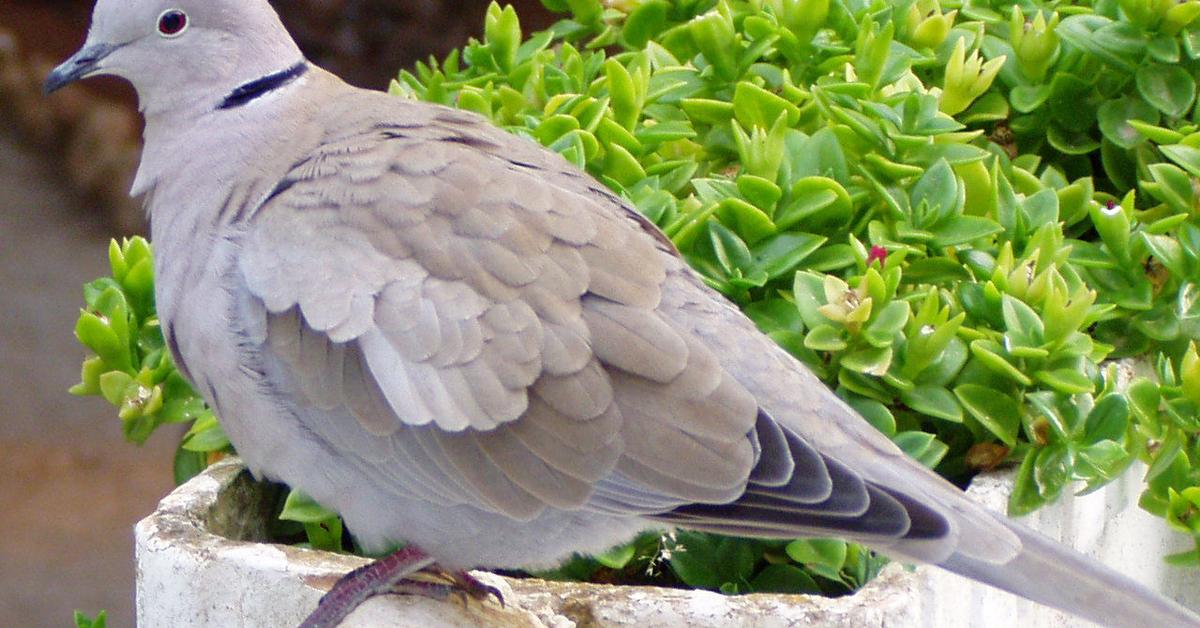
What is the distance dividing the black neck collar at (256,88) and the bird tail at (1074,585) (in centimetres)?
154

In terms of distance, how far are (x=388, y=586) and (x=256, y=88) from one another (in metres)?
1.00

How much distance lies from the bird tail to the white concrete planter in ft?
0.49

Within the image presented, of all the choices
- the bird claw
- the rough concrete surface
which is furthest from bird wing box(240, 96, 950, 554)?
the rough concrete surface

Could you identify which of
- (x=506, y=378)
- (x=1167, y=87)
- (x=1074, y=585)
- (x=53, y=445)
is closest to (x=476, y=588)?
(x=506, y=378)

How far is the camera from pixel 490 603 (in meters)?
2.29

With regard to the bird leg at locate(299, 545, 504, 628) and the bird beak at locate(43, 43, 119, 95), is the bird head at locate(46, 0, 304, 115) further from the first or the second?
the bird leg at locate(299, 545, 504, 628)

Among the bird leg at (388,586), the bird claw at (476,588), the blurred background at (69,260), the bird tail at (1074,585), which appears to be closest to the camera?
the bird tail at (1074,585)

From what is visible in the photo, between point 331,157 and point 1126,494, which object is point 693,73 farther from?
point 1126,494

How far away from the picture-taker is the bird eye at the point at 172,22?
2.65m

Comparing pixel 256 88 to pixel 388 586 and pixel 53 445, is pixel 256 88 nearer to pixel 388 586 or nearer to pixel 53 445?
pixel 388 586

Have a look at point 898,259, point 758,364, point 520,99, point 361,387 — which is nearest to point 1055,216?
point 898,259

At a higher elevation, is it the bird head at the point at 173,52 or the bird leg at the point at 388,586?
the bird head at the point at 173,52

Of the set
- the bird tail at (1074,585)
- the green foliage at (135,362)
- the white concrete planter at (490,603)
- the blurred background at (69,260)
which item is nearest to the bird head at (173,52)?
the green foliage at (135,362)

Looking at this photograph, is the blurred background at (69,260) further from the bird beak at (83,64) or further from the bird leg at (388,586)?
the bird leg at (388,586)
